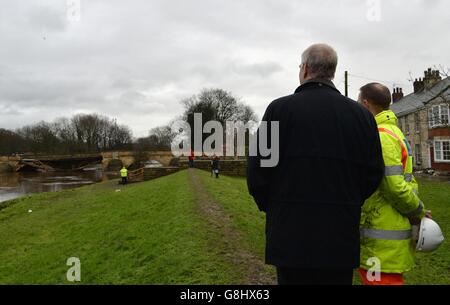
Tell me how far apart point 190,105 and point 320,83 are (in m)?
66.5

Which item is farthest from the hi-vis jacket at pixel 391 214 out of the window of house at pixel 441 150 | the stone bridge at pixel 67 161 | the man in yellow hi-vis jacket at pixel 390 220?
the stone bridge at pixel 67 161

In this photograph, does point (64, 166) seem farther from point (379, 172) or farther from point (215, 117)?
point (379, 172)

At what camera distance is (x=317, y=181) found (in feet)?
6.63

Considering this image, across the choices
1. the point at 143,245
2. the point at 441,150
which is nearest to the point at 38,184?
the point at 143,245

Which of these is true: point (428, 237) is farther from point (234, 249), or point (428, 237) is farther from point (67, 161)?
point (67, 161)

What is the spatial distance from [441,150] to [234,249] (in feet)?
106

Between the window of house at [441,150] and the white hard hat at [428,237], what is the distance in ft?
114

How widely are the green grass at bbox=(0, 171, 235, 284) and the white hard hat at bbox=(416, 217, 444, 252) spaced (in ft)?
10.6

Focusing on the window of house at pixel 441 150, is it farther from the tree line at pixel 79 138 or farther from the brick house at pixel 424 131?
the tree line at pixel 79 138

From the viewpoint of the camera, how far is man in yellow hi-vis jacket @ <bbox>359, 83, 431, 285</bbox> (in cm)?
235

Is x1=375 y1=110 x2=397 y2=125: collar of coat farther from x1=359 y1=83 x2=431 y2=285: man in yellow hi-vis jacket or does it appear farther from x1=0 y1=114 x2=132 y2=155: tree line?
x1=0 y1=114 x2=132 y2=155: tree line

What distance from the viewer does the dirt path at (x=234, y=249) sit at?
17.2 ft

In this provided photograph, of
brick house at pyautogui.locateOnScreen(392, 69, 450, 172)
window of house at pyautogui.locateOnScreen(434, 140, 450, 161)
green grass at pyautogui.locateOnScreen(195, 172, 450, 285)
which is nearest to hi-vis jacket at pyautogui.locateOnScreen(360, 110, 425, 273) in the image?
green grass at pyautogui.locateOnScreen(195, 172, 450, 285)
